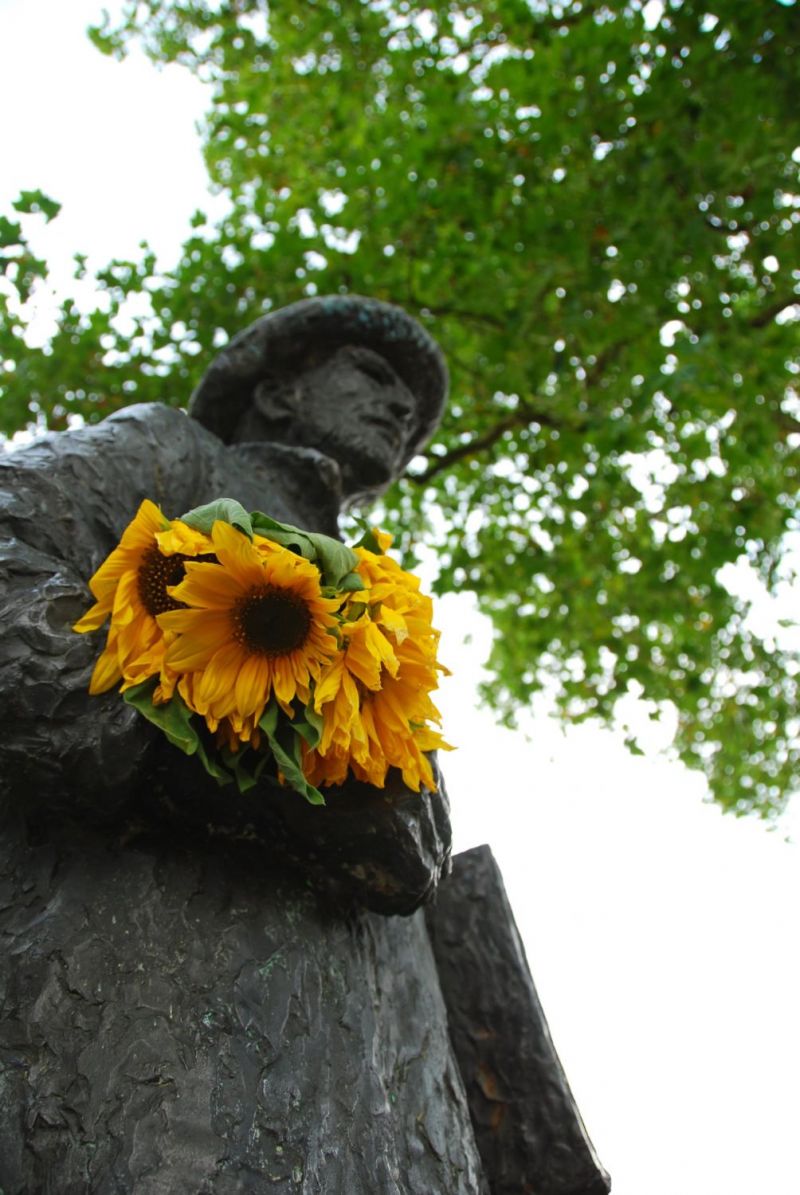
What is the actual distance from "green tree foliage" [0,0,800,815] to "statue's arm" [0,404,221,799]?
3.68m

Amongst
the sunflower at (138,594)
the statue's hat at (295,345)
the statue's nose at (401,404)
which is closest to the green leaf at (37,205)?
the statue's hat at (295,345)

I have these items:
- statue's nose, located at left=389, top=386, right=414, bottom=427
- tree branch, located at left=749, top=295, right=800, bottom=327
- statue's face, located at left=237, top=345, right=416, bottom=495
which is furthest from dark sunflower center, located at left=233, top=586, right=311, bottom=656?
tree branch, located at left=749, top=295, right=800, bottom=327

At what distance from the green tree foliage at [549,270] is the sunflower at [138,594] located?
13.0 feet

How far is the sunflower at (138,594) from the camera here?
1716 mm

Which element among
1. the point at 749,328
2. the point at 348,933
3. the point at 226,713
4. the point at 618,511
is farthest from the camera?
the point at 618,511

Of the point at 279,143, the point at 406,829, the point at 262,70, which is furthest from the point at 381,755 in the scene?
the point at 262,70

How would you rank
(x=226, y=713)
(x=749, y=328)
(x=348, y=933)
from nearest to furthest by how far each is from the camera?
1. (x=226, y=713)
2. (x=348, y=933)
3. (x=749, y=328)

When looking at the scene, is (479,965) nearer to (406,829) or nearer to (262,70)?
(406,829)

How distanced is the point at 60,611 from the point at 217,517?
1.10 ft

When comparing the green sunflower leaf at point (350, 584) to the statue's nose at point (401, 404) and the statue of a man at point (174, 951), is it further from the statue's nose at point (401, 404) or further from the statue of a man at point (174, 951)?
the statue's nose at point (401, 404)

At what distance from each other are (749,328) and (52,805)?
20.9 ft

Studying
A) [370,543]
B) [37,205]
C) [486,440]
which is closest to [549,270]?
[486,440]

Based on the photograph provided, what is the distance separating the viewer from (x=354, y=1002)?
6.43 feet

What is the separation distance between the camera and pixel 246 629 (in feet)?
5.70
